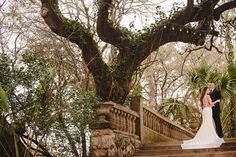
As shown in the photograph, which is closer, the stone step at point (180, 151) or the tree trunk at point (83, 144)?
the tree trunk at point (83, 144)

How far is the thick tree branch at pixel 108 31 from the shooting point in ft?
34.1

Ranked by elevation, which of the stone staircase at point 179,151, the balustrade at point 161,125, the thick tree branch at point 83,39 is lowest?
the stone staircase at point 179,151

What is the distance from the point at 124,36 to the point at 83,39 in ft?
4.05

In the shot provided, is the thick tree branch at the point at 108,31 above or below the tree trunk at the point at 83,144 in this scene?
above

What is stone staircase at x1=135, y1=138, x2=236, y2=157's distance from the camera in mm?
9102

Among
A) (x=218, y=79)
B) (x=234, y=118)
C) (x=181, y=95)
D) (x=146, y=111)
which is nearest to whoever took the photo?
(x=146, y=111)

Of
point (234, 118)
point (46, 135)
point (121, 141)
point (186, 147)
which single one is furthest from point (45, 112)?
point (234, 118)

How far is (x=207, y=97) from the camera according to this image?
1073cm

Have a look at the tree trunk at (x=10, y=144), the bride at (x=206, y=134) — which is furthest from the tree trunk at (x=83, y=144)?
the bride at (x=206, y=134)

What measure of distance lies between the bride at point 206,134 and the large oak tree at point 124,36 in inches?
72.7

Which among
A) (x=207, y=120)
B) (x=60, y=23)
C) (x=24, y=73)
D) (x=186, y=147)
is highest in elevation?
(x=60, y=23)

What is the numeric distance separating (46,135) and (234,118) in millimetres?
9531

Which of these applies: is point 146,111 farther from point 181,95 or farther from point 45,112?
point 181,95

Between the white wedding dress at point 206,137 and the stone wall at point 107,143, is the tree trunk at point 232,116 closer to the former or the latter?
the white wedding dress at point 206,137
